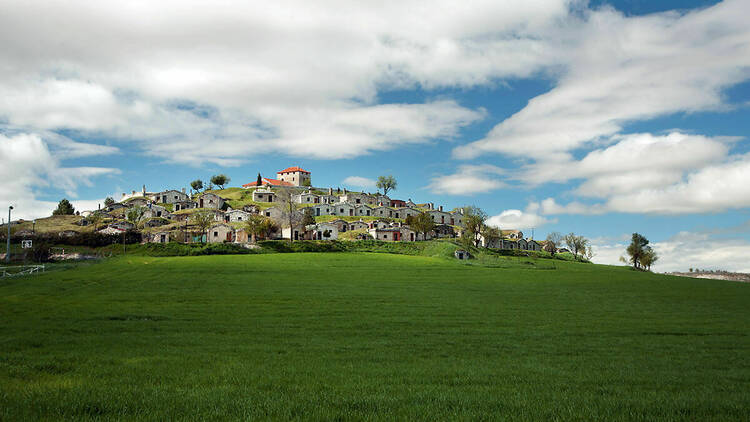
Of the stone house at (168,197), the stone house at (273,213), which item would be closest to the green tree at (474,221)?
the stone house at (273,213)

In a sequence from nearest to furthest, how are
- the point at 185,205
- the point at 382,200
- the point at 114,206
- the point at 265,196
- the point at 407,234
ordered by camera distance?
the point at 407,234
the point at 114,206
the point at 185,205
the point at 265,196
the point at 382,200

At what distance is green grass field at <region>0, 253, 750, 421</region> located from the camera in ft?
36.8

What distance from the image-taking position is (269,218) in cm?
13188

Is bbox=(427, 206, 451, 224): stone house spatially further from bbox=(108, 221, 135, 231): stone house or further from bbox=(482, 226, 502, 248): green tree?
bbox=(108, 221, 135, 231): stone house

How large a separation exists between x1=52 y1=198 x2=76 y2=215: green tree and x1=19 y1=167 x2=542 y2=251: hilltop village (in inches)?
478

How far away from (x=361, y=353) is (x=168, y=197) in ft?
561

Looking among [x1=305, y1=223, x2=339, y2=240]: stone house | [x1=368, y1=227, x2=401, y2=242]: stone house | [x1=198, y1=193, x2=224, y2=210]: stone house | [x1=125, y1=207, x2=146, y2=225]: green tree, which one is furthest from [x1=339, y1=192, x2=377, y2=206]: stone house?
[x1=125, y1=207, x2=146, y2=225]: green tree

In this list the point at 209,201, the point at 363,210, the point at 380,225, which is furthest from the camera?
the point at 209,201

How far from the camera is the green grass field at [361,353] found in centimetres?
1123

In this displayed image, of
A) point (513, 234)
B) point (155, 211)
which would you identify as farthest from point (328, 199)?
point (513, 234)

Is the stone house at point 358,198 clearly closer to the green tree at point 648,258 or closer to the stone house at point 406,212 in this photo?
the stone house at point 406,212

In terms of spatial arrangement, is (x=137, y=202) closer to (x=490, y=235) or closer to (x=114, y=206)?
(x=114, y=206)

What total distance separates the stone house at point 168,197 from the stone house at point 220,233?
183ft

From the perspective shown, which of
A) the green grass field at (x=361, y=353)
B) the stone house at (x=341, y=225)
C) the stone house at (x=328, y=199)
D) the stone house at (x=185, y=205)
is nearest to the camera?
the green grass field at (x=361, y=353)
